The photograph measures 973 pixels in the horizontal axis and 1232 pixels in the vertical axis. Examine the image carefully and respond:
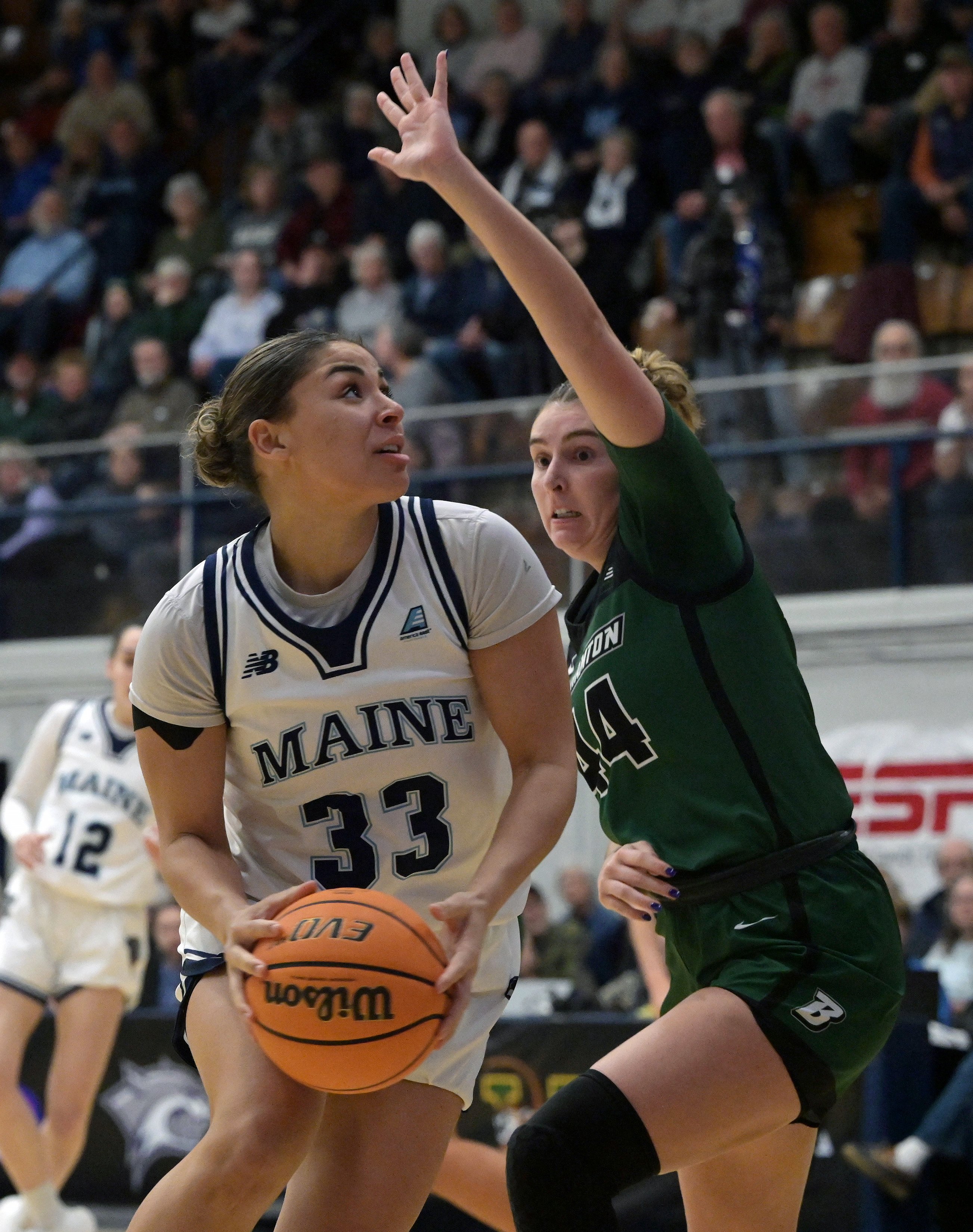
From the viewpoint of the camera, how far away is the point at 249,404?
3.26 meters

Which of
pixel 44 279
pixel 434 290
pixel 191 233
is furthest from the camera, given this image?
pixel 44 279

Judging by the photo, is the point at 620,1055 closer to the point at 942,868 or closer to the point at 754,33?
the point at 942,868

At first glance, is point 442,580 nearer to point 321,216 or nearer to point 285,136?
point 321,216

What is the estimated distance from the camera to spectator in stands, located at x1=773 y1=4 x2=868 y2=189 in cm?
1142

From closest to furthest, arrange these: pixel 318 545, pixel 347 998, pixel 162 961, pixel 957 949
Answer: pixel 347 998 → pixel 318 545 → pixel 957 949 → pixel 162 961

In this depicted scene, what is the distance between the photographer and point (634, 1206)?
615 centimetres

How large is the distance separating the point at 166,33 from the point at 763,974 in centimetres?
1493

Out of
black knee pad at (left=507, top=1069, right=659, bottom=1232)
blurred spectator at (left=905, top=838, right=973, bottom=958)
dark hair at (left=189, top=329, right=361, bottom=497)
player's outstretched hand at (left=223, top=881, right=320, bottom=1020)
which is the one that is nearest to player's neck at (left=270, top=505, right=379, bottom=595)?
dark hair at (left=189, top=329, right=361, bottom=497)

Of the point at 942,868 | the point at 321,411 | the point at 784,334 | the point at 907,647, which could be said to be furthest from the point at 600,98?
the point at 321,411

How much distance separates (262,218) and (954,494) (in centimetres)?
743

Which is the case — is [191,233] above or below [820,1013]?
above

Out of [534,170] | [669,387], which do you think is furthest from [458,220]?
[669,387]

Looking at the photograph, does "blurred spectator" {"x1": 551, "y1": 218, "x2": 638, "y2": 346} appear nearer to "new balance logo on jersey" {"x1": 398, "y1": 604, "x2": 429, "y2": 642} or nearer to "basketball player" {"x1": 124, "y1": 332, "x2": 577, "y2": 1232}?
"basketball player" {"x1": 124, "y1": 332, "x2": 577, "y2": 1232}

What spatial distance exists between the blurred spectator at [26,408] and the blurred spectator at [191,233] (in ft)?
4.85
